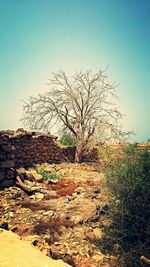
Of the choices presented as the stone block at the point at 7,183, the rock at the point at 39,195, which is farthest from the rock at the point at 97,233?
the stone block at the point at 7,183

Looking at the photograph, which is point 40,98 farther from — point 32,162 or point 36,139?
point 32,162

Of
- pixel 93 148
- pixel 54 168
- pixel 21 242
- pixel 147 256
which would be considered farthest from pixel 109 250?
pixel 93 148

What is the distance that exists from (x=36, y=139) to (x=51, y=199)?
680 cm

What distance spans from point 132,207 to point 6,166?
5.47 m

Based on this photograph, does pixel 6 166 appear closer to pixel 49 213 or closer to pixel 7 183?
pixel 7 183

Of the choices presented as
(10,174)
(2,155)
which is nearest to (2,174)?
(10,174)

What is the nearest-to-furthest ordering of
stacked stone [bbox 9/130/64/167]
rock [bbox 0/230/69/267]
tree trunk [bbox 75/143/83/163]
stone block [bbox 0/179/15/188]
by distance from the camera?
rock [bbox 0/230/69/267]
stone block [bbox 0/179/15/188]
stacked stone [bbox 9/130/64/167]
tree trunk [bbox 75/143/83/163]

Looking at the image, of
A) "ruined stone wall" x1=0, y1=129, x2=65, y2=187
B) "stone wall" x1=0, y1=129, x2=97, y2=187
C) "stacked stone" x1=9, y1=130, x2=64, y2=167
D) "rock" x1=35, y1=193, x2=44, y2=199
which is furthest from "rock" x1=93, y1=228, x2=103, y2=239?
"stacked stone" x1=9, y1=130, x2=64, y2=167

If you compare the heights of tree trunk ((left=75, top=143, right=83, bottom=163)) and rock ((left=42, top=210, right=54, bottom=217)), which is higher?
tree trunk ((left=75, top=143, right=83, bottom=163))

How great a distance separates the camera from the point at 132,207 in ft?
15.6

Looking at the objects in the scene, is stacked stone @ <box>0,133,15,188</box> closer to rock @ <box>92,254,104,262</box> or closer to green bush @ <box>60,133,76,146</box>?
rock @ <box>92,254,104,262</box>

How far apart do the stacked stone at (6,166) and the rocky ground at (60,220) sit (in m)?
0.37

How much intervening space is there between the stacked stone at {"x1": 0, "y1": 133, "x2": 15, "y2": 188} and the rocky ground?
1.21 ft

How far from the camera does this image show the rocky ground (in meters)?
4.53
